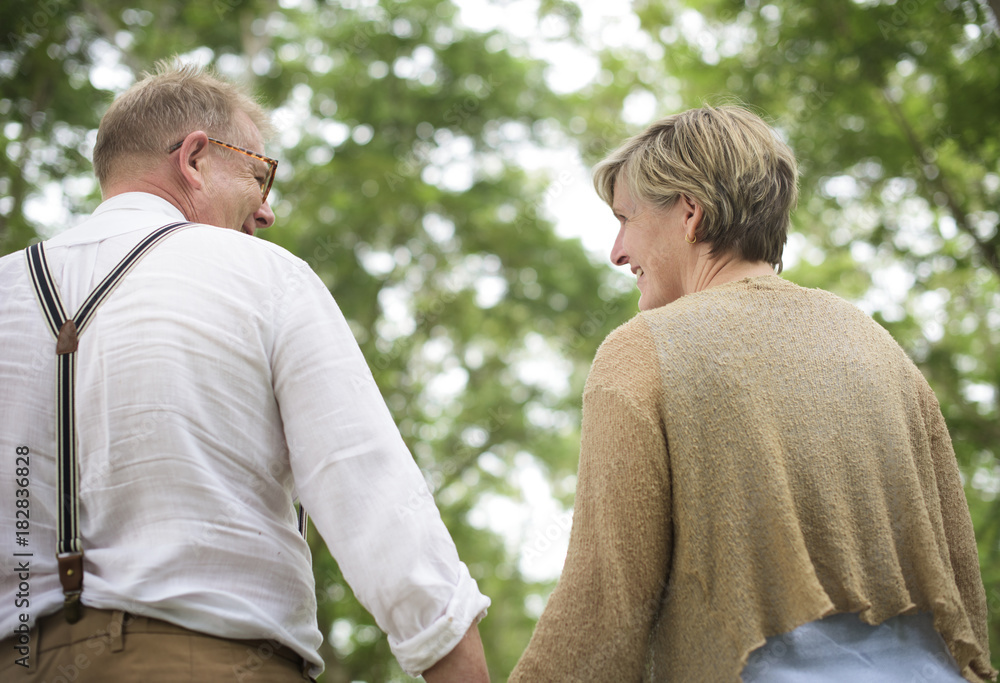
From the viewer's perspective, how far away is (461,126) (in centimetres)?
1066

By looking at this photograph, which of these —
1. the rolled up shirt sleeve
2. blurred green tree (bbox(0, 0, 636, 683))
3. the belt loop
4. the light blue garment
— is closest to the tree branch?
blurred green tree (bbox(0, 0, 636, 683))

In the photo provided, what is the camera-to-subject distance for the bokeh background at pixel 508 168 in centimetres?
617

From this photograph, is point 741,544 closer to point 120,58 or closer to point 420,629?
point 420,629

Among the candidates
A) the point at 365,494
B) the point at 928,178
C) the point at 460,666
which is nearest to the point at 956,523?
the point at 460,666

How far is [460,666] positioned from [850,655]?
0.78 m

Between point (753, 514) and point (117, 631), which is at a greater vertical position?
point (753, 514)

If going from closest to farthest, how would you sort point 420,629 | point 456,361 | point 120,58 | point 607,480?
point 420,629, point 607,480, point 120,58, point 456,361

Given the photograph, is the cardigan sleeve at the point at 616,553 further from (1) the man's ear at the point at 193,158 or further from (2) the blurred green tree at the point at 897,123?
(2) the blurred green tree at the point at 897,123

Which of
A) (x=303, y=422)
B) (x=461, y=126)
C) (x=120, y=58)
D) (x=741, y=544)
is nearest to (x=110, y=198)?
(x=303, y=422)

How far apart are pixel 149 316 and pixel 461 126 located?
9660mm

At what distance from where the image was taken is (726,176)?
6.38 ft

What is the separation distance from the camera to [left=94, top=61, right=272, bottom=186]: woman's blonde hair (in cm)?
189

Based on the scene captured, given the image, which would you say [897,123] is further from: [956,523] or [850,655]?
[850,655]

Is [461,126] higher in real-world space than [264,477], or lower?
higher
